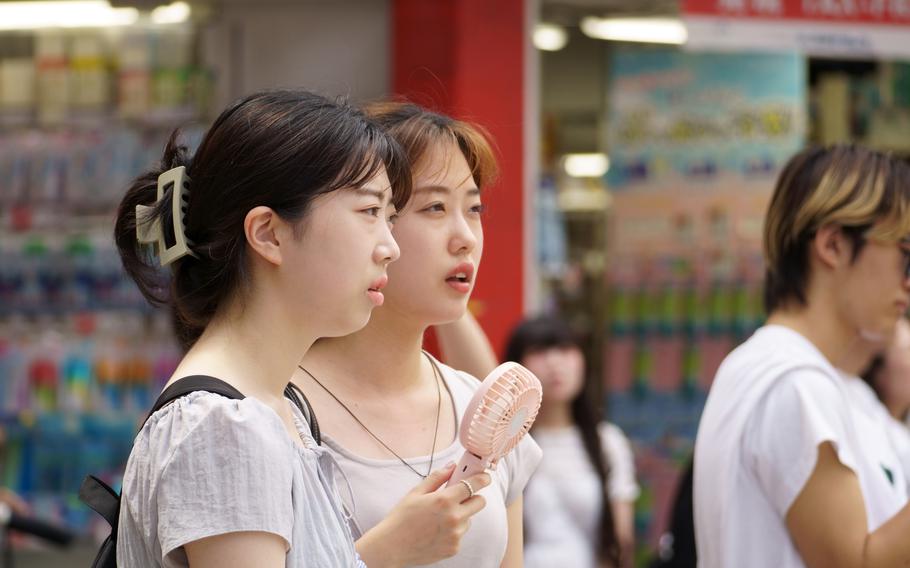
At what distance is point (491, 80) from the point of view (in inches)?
226

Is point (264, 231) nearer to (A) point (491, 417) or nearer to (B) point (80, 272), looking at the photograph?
(A) point (491, 417)

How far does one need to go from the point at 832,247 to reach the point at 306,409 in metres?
1.13

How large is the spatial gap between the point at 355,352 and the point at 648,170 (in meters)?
4.32

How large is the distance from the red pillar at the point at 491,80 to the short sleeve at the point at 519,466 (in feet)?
11.8

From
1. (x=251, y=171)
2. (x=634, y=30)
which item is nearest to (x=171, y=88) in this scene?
(x=634, y=30)

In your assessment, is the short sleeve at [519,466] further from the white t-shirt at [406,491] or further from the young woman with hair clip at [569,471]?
the young woman with hair clip at [569,471]

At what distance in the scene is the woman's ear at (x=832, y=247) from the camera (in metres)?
2.40

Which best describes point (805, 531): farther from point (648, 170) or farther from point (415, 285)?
point (648, 170)

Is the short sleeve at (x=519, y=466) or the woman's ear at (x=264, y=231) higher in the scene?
the woman's ear at (x=264, y=231)

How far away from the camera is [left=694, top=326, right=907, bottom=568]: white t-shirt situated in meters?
2.24

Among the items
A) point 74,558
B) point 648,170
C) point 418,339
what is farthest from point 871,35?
point 74,558

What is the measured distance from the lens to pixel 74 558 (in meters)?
6.03

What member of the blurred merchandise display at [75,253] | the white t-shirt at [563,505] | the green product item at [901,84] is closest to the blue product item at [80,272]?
the blurred merchandise display at [75,253]

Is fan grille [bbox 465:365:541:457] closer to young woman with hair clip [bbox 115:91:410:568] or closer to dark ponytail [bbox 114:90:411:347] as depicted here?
young woman with hair clip [bbox 115:91:410:568]
